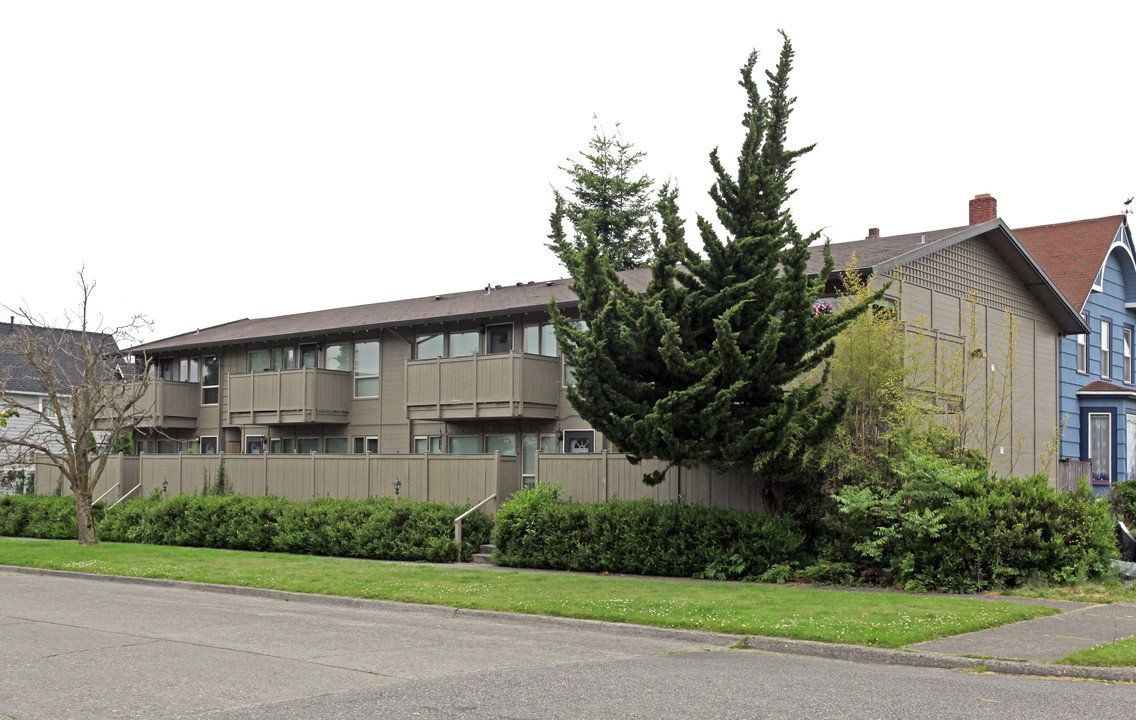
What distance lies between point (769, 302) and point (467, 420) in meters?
11.9

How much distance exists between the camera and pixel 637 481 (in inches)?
813

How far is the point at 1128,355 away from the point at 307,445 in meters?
25.1

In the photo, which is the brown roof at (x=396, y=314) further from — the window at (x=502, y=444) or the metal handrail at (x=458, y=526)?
the metal handrail at (x=458, y=526)

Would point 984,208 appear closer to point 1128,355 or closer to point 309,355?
point 1128,355

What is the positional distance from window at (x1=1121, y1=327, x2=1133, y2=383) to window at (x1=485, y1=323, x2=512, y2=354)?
1928cm

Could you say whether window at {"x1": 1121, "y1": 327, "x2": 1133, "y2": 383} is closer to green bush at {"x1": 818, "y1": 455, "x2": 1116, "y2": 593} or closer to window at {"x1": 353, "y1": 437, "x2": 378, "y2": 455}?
green bush at {"x1": 818, "y1": 455, "x2": 1116, "y2": 593}


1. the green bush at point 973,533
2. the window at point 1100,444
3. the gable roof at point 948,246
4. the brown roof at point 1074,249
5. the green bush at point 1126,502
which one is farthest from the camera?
the brown roof at point 1074,249

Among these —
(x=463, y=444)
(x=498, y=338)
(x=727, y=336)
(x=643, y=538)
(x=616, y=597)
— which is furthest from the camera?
(x=463, y=444)

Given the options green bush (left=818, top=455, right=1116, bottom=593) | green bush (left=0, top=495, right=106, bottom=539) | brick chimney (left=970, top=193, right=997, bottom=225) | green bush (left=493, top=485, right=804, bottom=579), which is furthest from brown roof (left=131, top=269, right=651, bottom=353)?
green bush (left=818, top=455, right=1116, bottom=593)

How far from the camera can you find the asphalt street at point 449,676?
8273mm

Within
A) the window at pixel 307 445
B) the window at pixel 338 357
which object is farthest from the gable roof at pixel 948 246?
the window at pixel 307 445

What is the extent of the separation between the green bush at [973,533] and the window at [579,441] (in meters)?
9.32

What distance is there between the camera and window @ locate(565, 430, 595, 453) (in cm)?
2547

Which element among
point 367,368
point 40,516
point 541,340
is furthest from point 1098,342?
point 40,516
